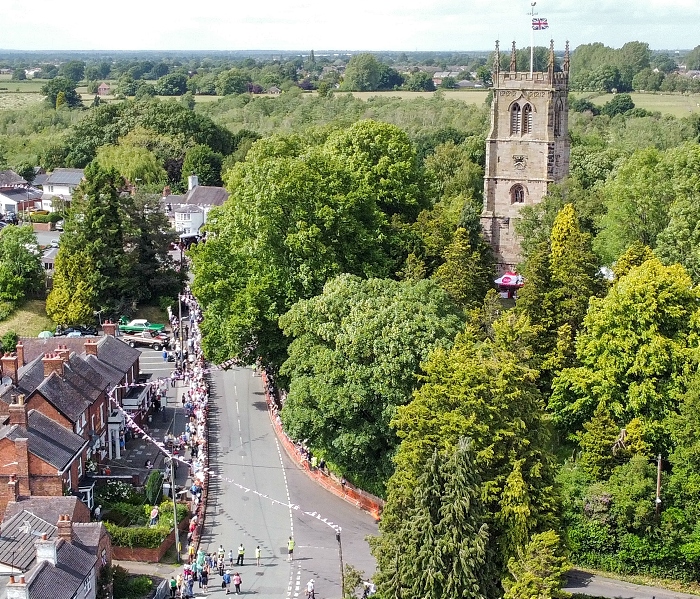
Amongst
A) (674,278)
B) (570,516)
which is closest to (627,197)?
(674,278)

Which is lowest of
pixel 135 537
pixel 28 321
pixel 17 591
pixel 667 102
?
pixel 135 537

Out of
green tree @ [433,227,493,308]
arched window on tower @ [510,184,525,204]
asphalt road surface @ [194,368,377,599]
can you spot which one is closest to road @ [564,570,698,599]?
asphalt road surface @ [194,368,377,599]

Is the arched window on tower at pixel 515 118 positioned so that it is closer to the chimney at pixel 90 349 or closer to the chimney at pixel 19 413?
the chimney at pixel 90 349

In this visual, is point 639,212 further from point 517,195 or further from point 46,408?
point 46,408

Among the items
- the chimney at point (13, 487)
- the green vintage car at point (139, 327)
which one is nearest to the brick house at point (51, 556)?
the chimney at point (13, 487)

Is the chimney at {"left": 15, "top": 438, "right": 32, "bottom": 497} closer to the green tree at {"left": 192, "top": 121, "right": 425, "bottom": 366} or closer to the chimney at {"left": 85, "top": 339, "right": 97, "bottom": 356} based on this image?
the chimney at {"left": 85, "top": 339, "right": 97, "bottom": 356}

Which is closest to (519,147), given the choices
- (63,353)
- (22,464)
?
(63,353)

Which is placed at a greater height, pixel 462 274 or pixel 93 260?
pixel 462 274
